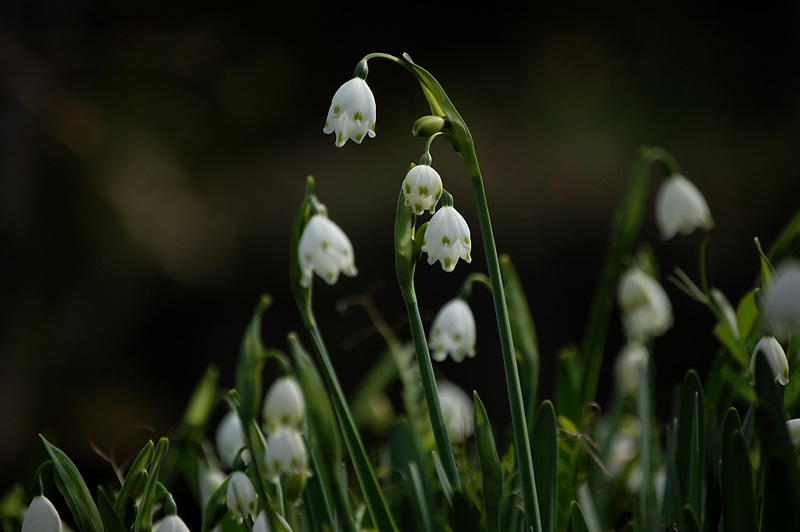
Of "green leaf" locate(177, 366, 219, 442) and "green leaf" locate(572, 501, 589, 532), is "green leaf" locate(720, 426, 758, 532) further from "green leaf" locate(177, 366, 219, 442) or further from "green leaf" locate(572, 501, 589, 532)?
"green leaf" locate(177, 366, 219, 442)

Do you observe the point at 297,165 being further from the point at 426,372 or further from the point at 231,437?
the point at 426,372

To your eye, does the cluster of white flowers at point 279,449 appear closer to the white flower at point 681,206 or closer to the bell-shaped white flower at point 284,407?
the bell-shaped white flower at point 284,407

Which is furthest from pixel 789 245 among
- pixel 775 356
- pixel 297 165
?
pixel 297 165

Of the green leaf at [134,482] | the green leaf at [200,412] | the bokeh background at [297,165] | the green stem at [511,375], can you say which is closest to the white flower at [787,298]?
the green stem at [511,375]

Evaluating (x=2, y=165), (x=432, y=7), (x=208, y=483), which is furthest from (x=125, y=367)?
(x=208, y=483)

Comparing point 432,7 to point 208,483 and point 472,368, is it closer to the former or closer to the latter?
point 472,368

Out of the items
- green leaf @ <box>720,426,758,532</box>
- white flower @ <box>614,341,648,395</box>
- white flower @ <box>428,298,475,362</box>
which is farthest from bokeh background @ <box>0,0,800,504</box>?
green leaf @ <box>720,426,758,532</box>
